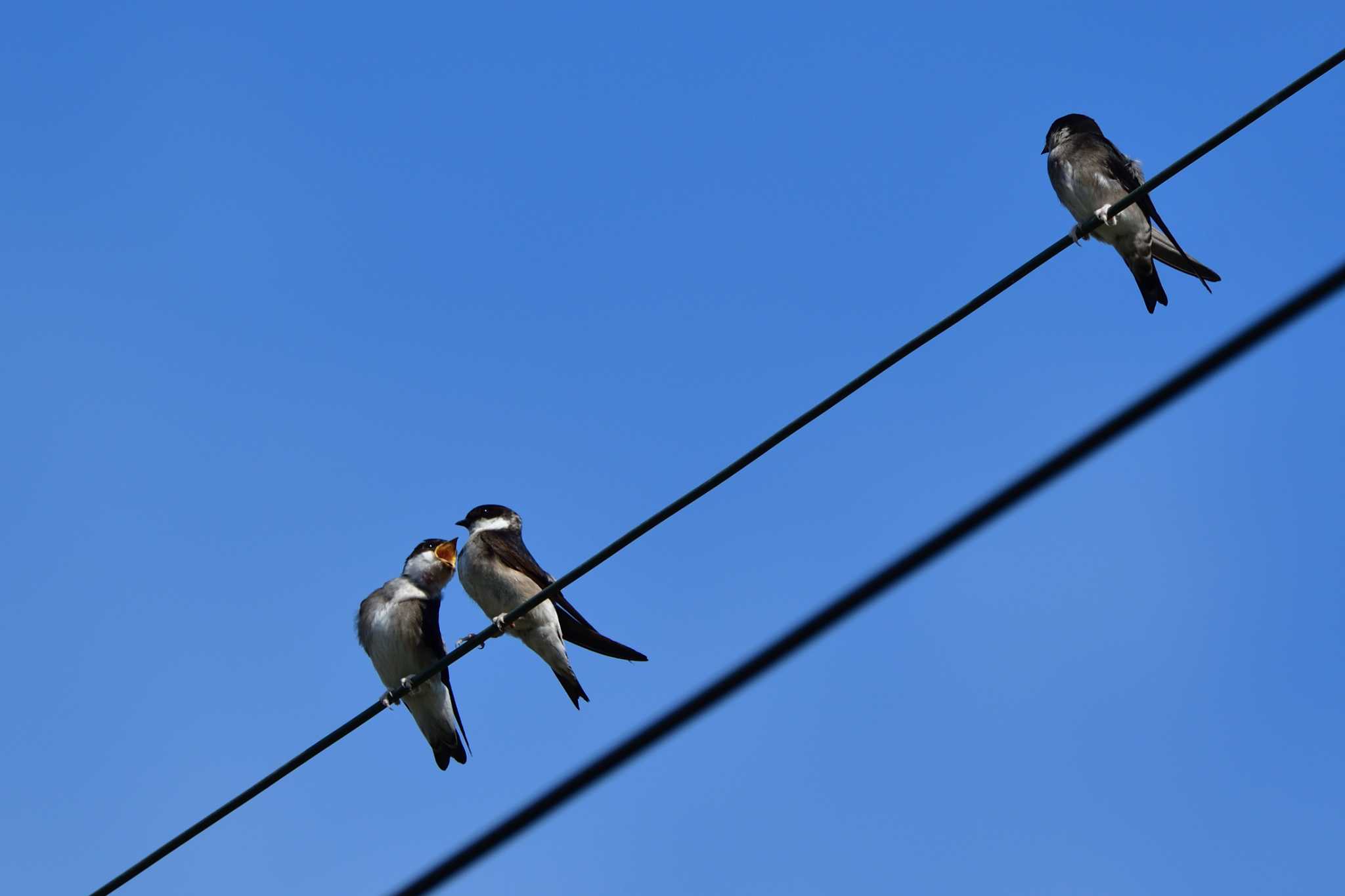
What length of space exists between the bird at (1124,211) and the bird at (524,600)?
13.2 feet

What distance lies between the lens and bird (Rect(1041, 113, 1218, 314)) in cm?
1023

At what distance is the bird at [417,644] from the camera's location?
928 centimetres

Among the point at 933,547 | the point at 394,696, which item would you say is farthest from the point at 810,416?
the point at 394,696

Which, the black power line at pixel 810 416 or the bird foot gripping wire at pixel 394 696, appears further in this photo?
the bird foot gripping wire at pixel 394 696

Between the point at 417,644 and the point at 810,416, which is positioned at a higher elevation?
the point at 417,644

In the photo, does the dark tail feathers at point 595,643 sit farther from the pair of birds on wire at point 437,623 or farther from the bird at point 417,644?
the bird at point 417,644

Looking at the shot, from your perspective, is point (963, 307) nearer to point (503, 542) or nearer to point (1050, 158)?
point (503, 542)

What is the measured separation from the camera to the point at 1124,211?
33.4ft

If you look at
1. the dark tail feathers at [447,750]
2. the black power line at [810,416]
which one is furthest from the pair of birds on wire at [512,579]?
the black power line at [810,416]

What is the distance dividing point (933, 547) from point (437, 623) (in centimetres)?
732

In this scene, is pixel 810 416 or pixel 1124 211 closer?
pixel 810 416

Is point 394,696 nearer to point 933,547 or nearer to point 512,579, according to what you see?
point 512,579

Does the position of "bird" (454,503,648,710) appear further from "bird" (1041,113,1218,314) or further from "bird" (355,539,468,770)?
"bird" (1041,113,1218,314)

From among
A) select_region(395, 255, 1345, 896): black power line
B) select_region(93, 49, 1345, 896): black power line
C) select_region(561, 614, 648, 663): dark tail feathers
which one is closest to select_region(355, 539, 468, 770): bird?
select_region(561, 614, 648, 663): dark tail feathers
